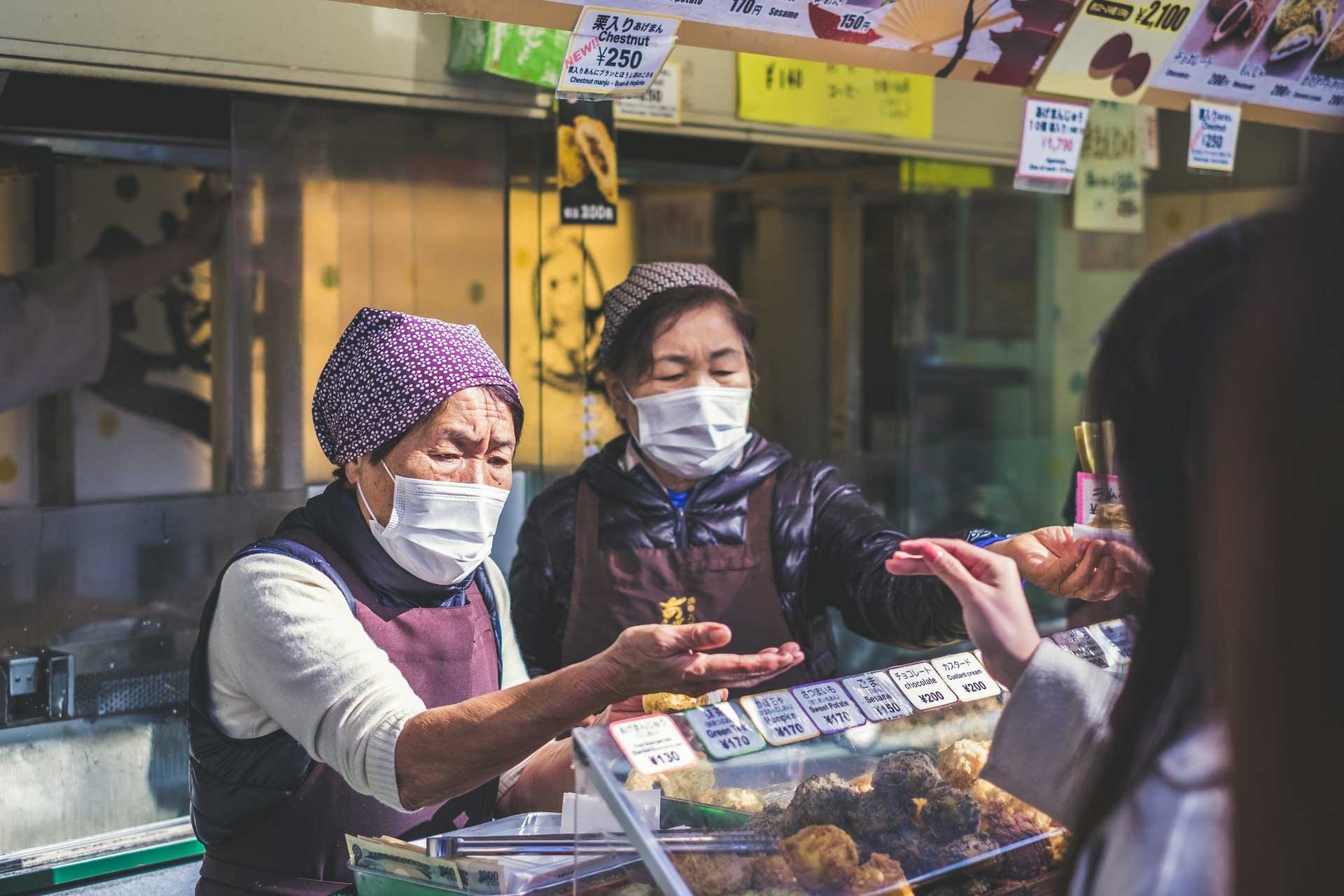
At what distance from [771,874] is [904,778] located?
272mm

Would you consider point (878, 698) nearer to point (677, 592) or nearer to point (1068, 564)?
point (1068, 564)

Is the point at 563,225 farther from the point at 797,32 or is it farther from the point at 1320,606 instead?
the point at 1320,606

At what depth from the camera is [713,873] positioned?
5.20 feet

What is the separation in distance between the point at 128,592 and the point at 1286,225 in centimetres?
310

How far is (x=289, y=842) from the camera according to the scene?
2.05m

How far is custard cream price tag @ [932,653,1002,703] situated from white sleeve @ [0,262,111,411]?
2698 millimetres

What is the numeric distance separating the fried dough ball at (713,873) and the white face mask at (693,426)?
1331 millimetres

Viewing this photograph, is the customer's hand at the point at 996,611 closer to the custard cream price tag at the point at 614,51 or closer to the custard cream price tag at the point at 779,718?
the custard cream price tag at the point at 779,718

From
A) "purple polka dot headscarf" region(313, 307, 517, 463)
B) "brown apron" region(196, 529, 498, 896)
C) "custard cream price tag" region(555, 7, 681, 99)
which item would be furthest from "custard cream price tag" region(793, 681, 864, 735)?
"custard cream price tag" region(555, 7, 681, 99)

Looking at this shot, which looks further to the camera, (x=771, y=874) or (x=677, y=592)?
(x=677, y=592)

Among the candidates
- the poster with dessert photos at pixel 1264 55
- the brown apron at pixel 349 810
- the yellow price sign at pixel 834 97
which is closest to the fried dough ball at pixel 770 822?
the brown apron at pixel 349 810

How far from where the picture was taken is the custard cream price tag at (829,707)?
5.97 feet

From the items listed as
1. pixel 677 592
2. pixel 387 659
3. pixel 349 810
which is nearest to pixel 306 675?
pixel 387 659

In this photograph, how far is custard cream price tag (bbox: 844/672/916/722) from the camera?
189cm
